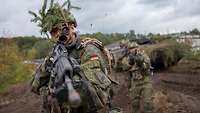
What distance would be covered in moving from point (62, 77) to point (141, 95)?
10.5 m

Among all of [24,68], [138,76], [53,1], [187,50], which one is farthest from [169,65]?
[53,1]

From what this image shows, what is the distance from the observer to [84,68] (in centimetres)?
467

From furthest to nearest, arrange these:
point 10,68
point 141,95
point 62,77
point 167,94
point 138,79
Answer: point 10,68, point 167,94, point 138,79, point 141,95, point 62,77

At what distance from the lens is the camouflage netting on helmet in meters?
5.00

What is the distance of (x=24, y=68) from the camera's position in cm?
3288

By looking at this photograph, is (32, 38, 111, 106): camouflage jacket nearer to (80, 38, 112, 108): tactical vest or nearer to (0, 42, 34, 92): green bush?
(80, 38, 112, 108): tactical vest

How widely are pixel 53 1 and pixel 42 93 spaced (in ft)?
2.48

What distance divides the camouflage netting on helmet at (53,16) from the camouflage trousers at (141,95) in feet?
31.4

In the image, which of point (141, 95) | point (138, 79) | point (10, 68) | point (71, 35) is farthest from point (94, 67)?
point (10, 68)

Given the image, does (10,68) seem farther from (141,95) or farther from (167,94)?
(141,95)

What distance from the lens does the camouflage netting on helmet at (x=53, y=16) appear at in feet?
16.4

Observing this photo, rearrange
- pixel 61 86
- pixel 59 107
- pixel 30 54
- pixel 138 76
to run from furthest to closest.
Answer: pixel 30 54
pixel 138 76
pixel 59 107
pixel 61 86

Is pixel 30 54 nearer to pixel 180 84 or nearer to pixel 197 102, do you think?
pixel 180 84

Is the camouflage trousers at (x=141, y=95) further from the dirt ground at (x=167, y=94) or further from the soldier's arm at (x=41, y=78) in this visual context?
the soldier's arm at (x=41, y=78)
